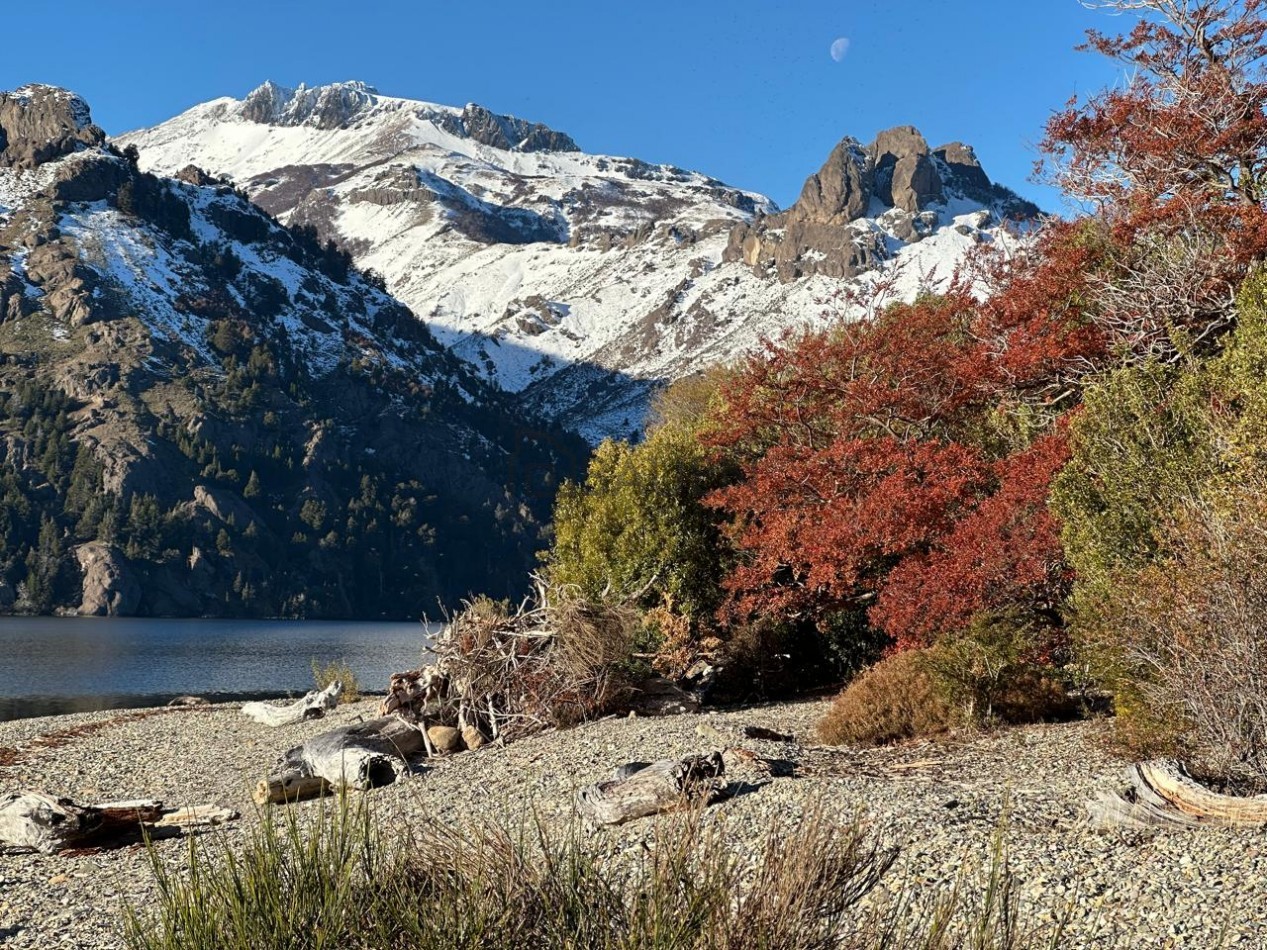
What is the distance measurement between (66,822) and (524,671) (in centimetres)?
748

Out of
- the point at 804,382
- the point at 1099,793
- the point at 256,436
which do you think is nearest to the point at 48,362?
the point at 256,436

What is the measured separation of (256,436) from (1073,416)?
147153mm

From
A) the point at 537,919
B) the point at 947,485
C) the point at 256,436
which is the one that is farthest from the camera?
the point at 256,436

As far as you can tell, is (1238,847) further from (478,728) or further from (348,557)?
(348,557)

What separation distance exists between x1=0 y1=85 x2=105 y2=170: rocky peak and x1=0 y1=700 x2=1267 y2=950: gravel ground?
193 meters

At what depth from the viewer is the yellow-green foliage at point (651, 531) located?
72.2 feet

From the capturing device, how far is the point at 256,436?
150375 millimetres


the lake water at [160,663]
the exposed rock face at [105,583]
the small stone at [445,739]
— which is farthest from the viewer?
the exposed rock face at [105,583]

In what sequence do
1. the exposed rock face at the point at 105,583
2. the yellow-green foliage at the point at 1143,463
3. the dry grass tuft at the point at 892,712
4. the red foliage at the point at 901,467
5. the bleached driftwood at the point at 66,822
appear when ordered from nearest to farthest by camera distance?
the bleached driftwood at the point at 66,822 < the yellow-green foliage at the point at 1143,463 < the dry grass tuft at the point at 892,712 < the red foliage at the point at 901,467 < the exposed rock face at the point at 105,583

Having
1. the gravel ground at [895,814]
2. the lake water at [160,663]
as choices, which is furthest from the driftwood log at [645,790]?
the lake water at [160,663]

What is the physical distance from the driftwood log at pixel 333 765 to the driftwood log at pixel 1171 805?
8875 mm

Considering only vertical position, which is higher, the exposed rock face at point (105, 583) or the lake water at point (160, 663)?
the exposed rock face at point (105, 583)

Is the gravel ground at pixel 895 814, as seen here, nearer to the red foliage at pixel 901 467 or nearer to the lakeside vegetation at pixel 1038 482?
the lakeside vegetation at pixel 1038 482

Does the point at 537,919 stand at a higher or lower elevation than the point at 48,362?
lower
